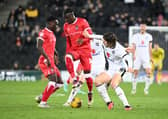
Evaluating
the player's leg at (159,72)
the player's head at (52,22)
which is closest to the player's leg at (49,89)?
the player's head at (52,22)

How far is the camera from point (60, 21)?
34.5m

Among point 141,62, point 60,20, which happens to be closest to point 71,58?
point 141,62

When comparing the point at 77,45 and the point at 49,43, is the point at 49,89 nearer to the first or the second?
the point at 49,43

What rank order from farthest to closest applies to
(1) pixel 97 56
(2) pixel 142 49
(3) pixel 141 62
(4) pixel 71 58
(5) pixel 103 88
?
(1) pixel 97 56
(3) pixel 141 62
(2) pixel 142 49
(4) pixel 71 58
(5) pixel 103 88

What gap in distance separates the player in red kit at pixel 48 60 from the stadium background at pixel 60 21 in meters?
16.2

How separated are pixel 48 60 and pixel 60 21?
17746mm

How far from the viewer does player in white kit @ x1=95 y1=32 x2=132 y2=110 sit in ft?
53.4

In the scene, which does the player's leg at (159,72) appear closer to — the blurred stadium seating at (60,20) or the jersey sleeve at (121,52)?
the blurred stadium seating at (60,20)

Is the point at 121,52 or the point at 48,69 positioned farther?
the point at 48,69

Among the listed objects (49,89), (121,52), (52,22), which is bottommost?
(49,89)

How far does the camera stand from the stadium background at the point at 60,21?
34312 mm

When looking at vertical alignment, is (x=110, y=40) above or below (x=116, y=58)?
above

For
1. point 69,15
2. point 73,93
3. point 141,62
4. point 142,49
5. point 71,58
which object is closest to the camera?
point 73,93

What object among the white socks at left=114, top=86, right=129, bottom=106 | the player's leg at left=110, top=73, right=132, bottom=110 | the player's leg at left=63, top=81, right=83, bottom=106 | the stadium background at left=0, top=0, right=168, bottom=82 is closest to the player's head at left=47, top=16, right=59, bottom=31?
the player's leg at left=63, top=81, right=83, bottom=106
